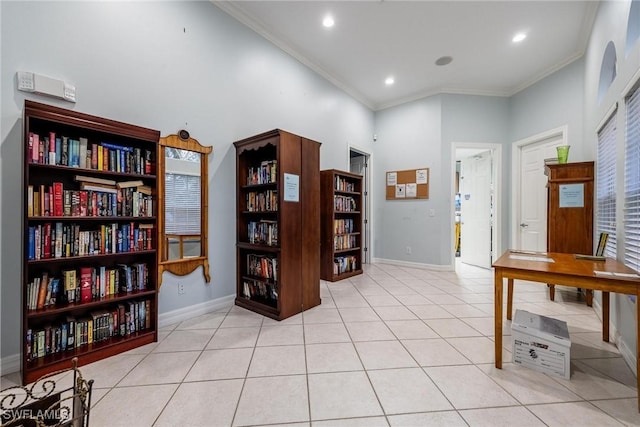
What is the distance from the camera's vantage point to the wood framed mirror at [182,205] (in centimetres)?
242

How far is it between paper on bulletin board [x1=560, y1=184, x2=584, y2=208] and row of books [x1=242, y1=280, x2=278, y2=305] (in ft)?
11.4

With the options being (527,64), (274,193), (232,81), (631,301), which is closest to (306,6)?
(232,81)

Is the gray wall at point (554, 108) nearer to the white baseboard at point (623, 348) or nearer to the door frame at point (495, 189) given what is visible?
the door frame at point (495, 189)

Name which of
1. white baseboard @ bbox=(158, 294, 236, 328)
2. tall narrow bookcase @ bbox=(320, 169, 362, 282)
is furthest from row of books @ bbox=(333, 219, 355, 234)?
white baseboard @ bbox=(158, 294, 236, 328)

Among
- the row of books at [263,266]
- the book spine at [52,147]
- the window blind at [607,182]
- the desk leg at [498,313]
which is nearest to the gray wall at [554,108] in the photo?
the window blind at [607,182]

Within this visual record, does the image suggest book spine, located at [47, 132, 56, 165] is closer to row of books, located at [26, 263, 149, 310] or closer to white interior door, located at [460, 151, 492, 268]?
row of books, located at [26, 263, 149, 310]

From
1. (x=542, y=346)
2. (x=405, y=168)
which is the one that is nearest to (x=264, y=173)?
(x=542, y=346)

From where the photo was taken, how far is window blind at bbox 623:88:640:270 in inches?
70.7

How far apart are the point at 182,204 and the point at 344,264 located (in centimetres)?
263

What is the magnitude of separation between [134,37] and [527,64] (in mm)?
5063

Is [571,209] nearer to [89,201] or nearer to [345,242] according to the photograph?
[345,242]

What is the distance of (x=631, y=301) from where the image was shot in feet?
5.87

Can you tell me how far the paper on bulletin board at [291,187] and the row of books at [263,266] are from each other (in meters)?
0.65

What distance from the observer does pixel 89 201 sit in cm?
186
